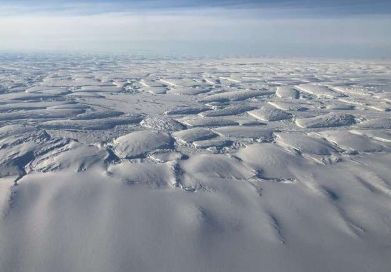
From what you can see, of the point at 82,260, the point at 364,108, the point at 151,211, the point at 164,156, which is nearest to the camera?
the point at 82,260

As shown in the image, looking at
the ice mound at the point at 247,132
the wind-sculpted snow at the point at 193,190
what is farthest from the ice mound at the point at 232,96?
the ice mound at the point at 247,132

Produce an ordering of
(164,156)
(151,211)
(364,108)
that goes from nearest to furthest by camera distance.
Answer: (151,211)
(164,156)
(364,108)

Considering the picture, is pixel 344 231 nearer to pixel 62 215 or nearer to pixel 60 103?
pixel 62 215

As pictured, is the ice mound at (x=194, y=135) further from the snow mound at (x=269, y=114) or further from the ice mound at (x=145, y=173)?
the snow mound at (x=269, y=114)

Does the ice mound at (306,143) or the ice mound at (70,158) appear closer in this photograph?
the ice mound at (70,158)

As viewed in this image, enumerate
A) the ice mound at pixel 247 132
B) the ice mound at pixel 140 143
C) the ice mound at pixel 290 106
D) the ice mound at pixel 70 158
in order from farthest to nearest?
the ice mound at pixel 290 106 < the ice mound at pixel 247 132 < the ice mound at pixel 140 143 < the ice mound at pixel 70 158

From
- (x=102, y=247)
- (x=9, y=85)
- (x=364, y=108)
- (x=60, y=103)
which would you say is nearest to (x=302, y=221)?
(x=102, y=247)
